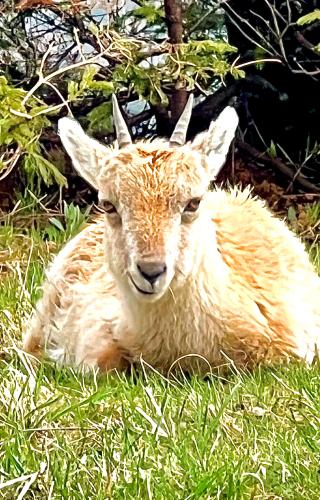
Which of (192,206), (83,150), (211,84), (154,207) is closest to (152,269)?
(154,207)

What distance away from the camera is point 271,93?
32.9ft

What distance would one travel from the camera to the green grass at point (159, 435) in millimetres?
4219

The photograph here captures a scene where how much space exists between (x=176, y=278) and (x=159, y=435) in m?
1.14

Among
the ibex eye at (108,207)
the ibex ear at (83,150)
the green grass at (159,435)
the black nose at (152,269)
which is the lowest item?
the green grass at (159,435)

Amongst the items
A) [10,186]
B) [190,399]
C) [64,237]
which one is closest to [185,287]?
[190,399]

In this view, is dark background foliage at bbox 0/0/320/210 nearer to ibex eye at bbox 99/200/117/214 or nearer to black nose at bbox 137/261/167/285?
ibex eye at bbox 99/200/117/214

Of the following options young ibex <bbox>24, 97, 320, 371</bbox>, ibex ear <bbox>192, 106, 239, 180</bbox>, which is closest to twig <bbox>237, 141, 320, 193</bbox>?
young ibex <bbox>24, 97, 320, 371</bbox>

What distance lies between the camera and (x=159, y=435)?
463 cm

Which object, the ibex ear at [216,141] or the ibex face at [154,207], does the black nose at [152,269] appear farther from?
the ibex ear at [216,141]

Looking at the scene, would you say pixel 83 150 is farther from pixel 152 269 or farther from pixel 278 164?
pixel 278 164

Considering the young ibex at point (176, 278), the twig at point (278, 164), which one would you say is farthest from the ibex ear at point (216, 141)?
the twig at point (278, 164)

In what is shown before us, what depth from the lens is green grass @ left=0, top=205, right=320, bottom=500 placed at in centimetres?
422

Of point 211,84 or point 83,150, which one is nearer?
point 83,150

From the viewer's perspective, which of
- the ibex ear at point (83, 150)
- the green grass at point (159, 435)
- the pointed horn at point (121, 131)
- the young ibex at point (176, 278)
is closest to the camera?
the green grass at point (159, 435)
